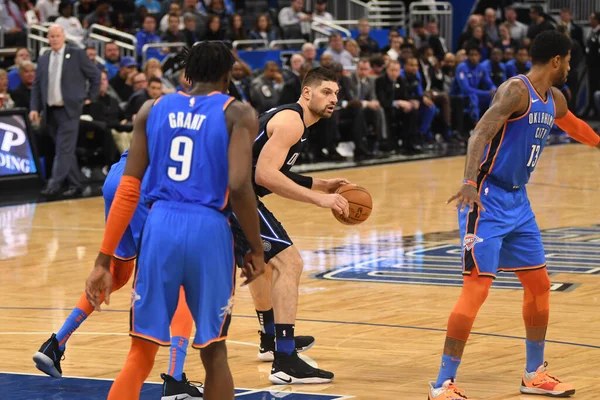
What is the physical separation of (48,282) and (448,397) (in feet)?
15.6

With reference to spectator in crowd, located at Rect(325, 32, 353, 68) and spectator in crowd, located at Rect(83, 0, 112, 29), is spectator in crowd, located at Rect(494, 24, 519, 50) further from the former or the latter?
spectator in crowd, located at Rect(83, 0, 112, 29)

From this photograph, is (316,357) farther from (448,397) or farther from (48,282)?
(48,282)

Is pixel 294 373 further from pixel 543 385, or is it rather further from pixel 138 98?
pixel 138 98

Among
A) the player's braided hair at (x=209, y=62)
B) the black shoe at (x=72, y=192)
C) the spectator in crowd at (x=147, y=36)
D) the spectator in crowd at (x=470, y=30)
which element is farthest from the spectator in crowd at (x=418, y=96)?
the player's braided hair at (x=209, y=62)

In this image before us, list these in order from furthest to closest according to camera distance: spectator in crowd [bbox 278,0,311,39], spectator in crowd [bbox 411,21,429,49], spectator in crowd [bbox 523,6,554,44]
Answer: spectator in crowd [bbox 523,6,554,44], spectator in crowd [bbox 411,21,429,49], spectator in crowd [bbox 278,0,311,39]

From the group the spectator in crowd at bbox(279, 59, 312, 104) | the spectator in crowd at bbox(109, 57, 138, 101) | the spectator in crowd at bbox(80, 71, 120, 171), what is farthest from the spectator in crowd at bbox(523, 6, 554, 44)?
the spectator in crowd at bbox(80, 71, 120, 171)

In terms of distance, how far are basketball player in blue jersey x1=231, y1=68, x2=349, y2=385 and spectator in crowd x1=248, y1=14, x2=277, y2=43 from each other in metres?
15.5

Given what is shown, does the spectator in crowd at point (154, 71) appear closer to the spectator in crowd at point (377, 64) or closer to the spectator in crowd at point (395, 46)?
the spectator in crowd at point (377, 64)

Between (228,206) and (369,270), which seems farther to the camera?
(369,270)

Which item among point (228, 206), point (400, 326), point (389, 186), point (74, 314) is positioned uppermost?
point (228, 206)

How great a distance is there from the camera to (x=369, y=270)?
10219 millimetres

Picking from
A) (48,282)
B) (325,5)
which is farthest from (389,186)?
A: (325,5)

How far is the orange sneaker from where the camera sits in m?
5.89

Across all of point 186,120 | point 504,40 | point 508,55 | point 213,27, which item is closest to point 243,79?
point 213,27
